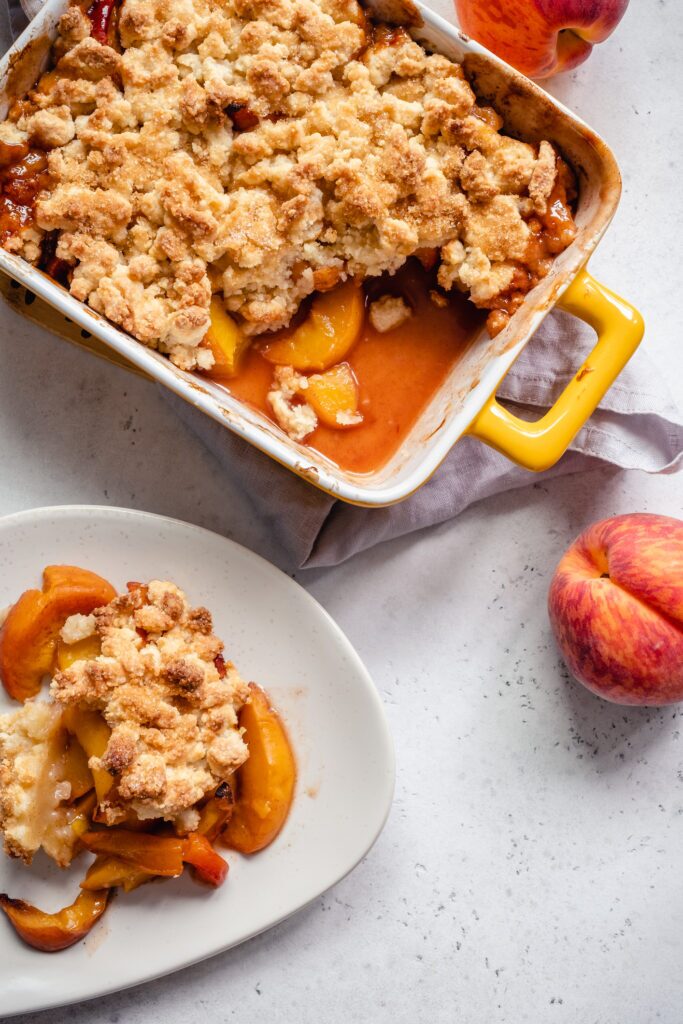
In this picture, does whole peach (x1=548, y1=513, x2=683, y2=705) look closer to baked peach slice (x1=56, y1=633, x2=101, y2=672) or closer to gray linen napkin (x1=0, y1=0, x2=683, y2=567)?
gray linen napkin (x1=0, y1=0, x2=683, y2=567)

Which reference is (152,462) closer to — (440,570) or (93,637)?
(93,637)

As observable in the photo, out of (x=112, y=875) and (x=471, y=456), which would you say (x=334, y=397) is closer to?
(x=471, y=456)

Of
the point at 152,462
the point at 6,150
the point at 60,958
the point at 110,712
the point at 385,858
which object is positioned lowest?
the point at 60,958

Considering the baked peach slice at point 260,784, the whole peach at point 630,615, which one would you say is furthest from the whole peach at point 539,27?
the baked peach slice at point 260,784

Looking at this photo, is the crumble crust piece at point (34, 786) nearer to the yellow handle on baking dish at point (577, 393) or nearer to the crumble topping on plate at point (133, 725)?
the crumble topping on plate at point (133, 725)

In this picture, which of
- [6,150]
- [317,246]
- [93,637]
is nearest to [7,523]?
[93,637]

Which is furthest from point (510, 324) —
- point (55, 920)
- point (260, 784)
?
point (55, 920)
